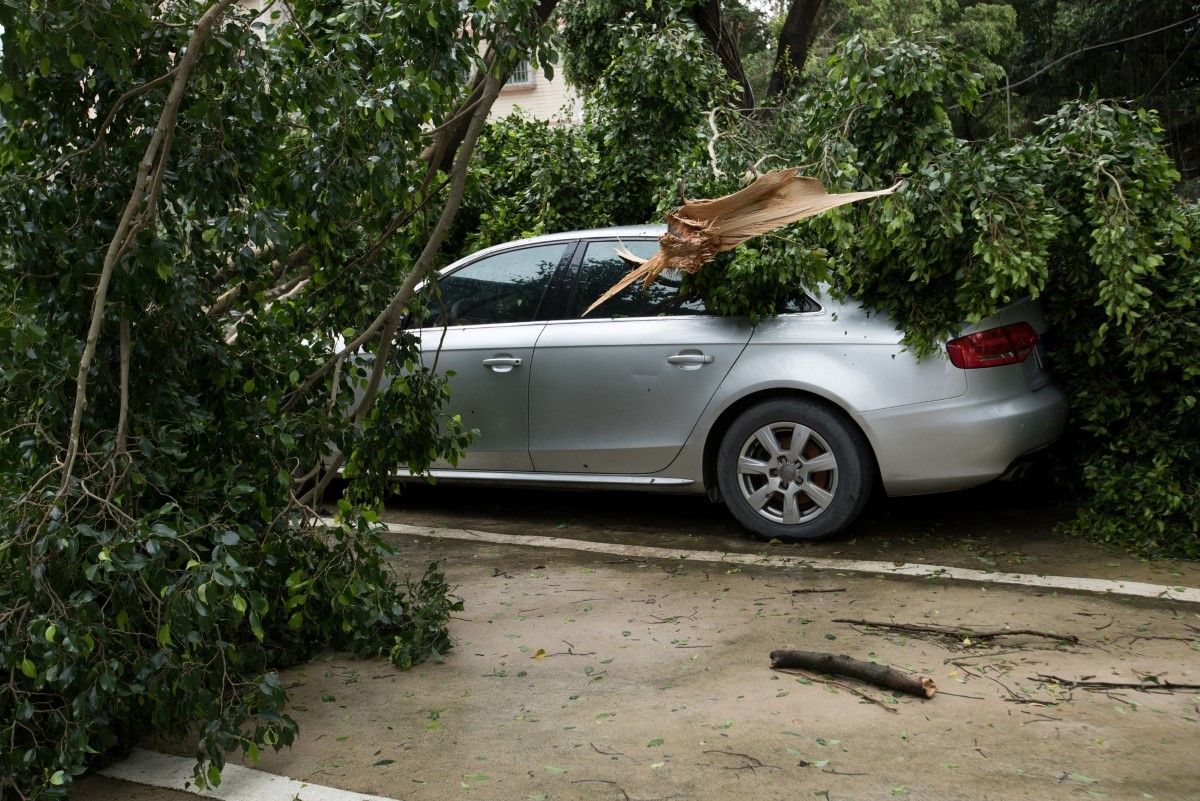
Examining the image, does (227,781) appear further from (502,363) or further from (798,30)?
(798,30)

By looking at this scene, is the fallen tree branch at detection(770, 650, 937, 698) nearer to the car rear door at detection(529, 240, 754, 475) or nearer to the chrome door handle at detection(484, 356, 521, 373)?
the car rear door at detection(529, 240, 754, 475)

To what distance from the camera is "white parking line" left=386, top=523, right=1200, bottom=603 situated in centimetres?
507

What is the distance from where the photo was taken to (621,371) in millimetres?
6281

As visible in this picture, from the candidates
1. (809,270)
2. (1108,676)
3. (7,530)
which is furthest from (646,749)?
(809,270)

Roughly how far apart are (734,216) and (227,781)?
140 inches

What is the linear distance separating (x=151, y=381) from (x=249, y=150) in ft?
3.06

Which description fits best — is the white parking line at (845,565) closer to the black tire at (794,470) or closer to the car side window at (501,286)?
the black tire at (794,470)

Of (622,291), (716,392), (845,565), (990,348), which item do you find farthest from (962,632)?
(622,291)

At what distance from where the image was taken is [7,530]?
3346mm

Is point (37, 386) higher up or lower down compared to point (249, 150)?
lower down

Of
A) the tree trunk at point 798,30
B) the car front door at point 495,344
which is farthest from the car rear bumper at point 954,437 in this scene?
the tree trunk at point 798,30

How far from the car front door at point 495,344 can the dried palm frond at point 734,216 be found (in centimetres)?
78

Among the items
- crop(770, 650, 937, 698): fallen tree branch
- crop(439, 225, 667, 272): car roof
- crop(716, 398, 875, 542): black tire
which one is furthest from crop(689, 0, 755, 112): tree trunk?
crop(770, 650, 937, 698): fallen tree branch

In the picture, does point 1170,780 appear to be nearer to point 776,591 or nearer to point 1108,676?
point 1108,676
